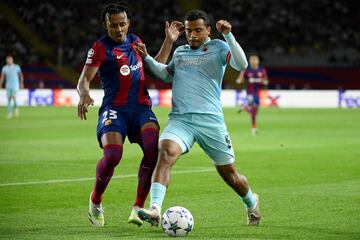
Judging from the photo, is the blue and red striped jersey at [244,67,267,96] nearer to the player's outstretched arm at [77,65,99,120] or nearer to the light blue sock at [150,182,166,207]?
the player's outstretched arm at [77,65,99,120]

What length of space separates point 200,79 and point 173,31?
1.08m

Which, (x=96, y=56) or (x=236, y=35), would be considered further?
(x=236, y=35)

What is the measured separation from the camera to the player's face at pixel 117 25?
30.4ft

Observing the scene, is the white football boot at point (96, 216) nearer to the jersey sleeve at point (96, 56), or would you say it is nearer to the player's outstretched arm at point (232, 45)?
the jersey sleeve at point (96, 56)

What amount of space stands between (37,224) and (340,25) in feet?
132

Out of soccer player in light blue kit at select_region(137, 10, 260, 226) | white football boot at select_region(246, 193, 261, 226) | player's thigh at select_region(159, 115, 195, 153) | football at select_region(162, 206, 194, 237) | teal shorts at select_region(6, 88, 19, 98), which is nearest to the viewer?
football at select_region(162, 206, 194, 237)

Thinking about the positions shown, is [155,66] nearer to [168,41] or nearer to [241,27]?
[168,41]

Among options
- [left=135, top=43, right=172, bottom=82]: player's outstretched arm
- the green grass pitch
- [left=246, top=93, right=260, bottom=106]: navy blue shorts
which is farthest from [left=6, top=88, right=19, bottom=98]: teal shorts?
[left=135, top=43, right=172, bottom=82]: player's outstretched arm

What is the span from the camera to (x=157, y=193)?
28.0ft

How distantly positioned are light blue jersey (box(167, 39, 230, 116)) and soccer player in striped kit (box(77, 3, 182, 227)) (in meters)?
0.44

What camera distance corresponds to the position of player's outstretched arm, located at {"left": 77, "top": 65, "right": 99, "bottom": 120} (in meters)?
9.02

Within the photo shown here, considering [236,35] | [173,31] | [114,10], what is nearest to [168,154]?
[114,10]

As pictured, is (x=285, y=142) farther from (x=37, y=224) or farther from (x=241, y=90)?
(x=241, y=90)

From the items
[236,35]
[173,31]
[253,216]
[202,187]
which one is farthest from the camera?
[236,35]
